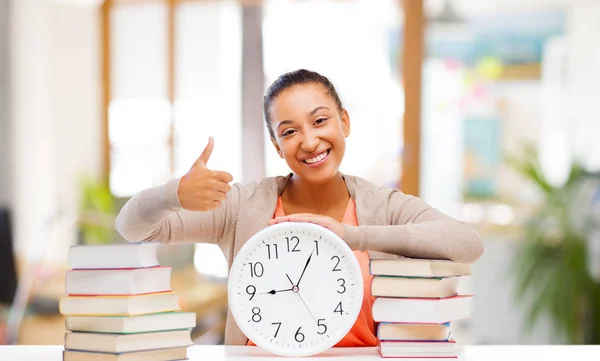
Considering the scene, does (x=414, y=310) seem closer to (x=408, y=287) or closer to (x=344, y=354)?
(x=408, y=287)

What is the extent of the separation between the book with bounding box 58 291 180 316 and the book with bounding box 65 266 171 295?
13mm

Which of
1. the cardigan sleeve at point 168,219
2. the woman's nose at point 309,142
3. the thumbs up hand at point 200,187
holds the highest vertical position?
the woman's nose at point 309,142

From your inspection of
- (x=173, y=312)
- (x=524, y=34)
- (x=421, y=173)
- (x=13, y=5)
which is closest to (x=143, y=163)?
(x=13, y=5)

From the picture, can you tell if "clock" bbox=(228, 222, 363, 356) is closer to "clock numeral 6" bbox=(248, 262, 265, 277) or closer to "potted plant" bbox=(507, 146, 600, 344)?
"clock numeral 6" bbox=(248, 262, 265, 277)

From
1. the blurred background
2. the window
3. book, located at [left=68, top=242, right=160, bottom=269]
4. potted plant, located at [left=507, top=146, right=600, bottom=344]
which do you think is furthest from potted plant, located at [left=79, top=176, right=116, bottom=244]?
book, located at [left=68, top=242, right=160, bottom=269]

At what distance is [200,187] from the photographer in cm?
137

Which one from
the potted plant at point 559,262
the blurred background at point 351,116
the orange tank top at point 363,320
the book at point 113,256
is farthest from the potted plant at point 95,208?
the book at point 113,256

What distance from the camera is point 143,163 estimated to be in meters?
6.02

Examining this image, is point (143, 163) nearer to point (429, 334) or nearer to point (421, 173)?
point (421, 173)

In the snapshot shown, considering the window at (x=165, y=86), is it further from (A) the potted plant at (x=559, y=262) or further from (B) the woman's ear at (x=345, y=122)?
(B) the woman's ear at (x=345, y=122)

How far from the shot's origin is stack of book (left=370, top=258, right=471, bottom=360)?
1353mm

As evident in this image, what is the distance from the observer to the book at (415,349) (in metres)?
1.38

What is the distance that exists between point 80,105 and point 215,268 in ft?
5.89

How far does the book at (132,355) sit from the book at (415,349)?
0.39 metres
